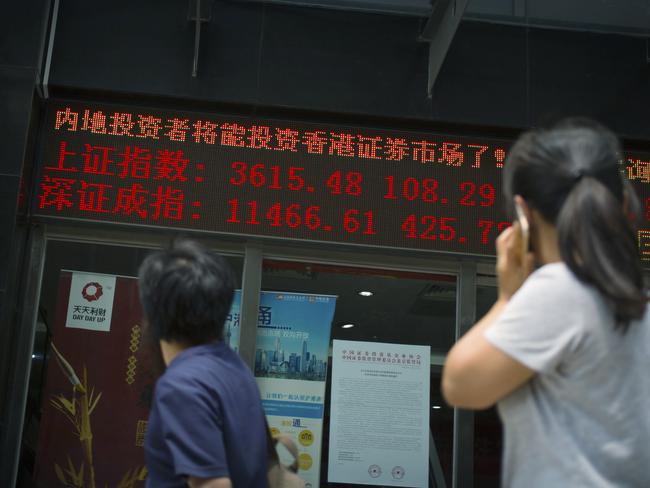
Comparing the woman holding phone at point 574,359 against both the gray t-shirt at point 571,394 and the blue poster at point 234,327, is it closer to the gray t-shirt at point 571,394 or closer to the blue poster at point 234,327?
the gray t-shirt at point 571,394

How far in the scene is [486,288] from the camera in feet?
17.7

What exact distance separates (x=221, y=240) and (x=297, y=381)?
930 mm

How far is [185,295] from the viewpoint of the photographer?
2.00 metres

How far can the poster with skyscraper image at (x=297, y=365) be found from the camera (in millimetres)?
5066

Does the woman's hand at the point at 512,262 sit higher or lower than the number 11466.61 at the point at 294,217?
lower

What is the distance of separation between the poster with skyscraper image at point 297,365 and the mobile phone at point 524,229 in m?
3.62

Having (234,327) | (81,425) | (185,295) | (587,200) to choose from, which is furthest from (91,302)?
(587,200)

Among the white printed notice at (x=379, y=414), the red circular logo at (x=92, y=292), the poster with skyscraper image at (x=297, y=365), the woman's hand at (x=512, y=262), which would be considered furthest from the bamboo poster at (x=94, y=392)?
the woman's hand at (x=512, y=262)

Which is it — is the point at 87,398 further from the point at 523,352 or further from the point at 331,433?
the point at 523,352

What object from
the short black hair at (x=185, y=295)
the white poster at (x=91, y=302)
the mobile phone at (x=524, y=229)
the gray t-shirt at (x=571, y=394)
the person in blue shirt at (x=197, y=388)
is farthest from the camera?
the white poster at (x=91, y=302)

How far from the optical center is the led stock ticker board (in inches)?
Result: 200

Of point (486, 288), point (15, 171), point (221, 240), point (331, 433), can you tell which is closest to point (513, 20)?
point (486, 288)

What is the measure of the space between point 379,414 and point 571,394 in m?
3.75

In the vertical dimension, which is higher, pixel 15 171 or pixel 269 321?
Result: pixel 15 171
